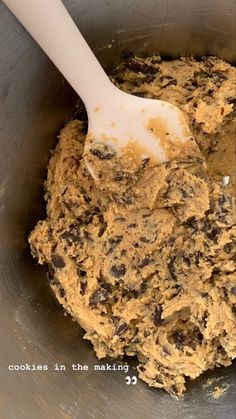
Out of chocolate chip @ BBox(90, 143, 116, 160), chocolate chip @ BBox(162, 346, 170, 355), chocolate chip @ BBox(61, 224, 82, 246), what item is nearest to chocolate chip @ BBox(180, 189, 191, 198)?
chocolate chip @ BBox(90, 143, 116, 160)

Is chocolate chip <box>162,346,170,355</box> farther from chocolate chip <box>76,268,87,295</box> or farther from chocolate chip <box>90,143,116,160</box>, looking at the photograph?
chocolate chip <box>90,143,116,160</box>

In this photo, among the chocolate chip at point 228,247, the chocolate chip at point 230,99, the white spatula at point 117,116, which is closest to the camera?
the white spatula at point 117,116

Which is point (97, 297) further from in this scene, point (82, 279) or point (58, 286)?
point (58, 286)

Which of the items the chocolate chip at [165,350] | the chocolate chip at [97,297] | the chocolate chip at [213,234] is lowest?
the chocolate chip at [165,350]

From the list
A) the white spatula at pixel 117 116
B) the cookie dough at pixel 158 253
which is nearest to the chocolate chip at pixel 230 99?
the cookie dough at pixel 158 253

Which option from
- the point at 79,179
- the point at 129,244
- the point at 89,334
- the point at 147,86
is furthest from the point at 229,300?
the point at 147,86

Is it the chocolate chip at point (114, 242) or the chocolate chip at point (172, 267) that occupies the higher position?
the chocolate chip at point (114, 242)

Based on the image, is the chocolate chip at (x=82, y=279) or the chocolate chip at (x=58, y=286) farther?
the chocolate chip at (x=58, y=286)

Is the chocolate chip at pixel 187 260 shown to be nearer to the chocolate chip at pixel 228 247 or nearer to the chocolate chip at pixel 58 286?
the chocolate chip at pixel 228 247
